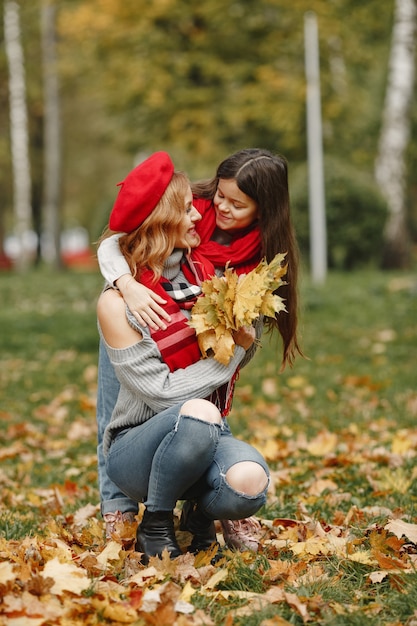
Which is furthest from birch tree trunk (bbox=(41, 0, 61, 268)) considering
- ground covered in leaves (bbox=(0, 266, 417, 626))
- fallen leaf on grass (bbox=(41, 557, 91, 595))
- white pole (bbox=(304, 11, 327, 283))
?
fallen leaf on grass (bbox=(41, 557, 91, 595))

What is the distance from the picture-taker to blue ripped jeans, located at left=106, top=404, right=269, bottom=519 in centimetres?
284

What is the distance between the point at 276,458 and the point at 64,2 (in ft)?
67.3

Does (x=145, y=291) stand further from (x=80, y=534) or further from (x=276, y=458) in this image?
(x=276, y=458)

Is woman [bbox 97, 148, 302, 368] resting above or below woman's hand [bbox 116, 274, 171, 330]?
above

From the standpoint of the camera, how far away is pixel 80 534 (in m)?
3.37

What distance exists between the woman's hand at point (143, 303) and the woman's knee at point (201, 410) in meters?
0.29

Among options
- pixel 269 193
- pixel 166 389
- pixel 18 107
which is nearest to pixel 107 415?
pixel 166 389

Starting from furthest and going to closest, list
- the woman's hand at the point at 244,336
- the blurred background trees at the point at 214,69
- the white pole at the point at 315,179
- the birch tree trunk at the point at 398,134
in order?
the blurred background trees at the point at 214,69 < the birch tree trunk at the point at 398,134 < the white pole at the point at 315,179 < the woman's hand at the point at 244,336

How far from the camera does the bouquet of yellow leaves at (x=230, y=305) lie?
2920mm

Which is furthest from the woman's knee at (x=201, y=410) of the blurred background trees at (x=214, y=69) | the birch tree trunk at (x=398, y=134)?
the blurred background trees at (x=214, y=69)

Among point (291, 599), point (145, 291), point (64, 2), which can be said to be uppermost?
point (64, 2)

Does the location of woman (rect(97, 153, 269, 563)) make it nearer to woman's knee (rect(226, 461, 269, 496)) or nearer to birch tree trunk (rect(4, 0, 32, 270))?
woman's knee (rect(226, 461, 269, 496))

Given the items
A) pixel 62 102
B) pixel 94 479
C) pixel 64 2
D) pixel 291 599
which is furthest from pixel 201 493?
pixel 62 102

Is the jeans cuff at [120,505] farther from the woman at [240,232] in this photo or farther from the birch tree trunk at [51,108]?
the birch tree trunk at [51,108]
